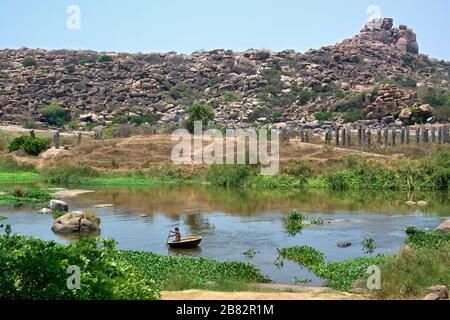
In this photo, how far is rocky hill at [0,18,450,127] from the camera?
70875 mm

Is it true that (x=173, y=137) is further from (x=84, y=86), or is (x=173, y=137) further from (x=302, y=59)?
(x=302, y=59)

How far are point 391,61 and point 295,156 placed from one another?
196 feet

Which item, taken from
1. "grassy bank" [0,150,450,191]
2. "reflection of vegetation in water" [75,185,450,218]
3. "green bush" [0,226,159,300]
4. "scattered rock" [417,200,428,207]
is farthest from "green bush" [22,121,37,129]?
"green bush" [0,226,159,300]

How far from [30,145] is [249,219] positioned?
2824 centimetres

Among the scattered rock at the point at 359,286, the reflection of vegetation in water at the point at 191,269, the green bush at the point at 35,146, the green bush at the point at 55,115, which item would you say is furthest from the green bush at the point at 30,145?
the scattered rock at the point at 359,286

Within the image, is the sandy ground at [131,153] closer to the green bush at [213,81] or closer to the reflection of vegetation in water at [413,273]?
the reflection of vegetation in water at [413,273]

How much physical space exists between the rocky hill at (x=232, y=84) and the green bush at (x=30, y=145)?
21071 millimetres

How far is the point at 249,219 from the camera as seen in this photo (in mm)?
26266

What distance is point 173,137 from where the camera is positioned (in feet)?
167

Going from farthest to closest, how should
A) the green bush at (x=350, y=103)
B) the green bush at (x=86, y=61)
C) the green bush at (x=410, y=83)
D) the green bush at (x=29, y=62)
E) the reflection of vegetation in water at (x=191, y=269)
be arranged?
the green bush at (x=86, y=61), the green bush at (x=29, y=62), the green bush at (x=410, y=83), the green bush at (x=350, y=103), the reflection of vegetation in water at (x=191, y=269)

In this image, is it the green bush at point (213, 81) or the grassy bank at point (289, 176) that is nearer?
the grassy bank at point (289, 176)

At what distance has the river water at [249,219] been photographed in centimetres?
1962

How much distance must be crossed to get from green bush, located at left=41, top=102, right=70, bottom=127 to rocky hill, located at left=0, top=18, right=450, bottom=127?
0.88 metres

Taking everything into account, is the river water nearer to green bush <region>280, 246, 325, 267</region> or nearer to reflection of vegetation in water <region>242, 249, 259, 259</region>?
reflection of vegetation in water <region>242, 249, 259, 259</region>
